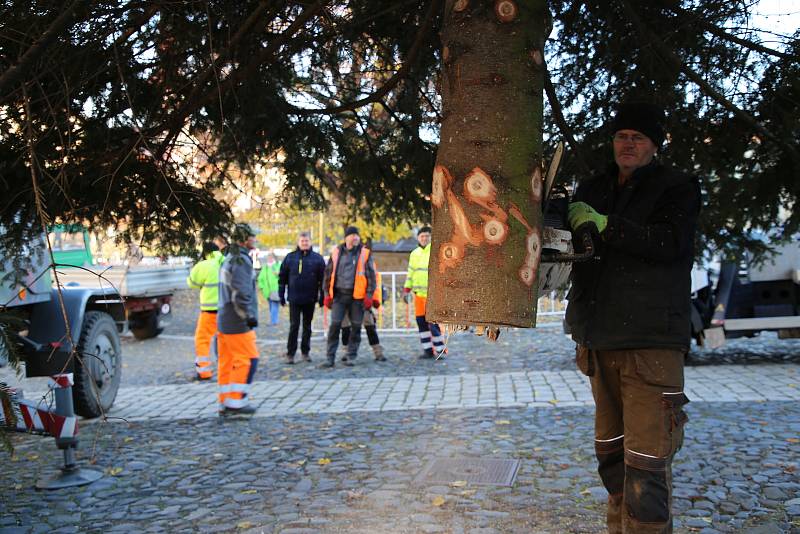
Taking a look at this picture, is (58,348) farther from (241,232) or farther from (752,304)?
(752,304)

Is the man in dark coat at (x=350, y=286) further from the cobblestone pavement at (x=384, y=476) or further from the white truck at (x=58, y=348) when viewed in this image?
the cobblestone pavement at (x=384, y=476)

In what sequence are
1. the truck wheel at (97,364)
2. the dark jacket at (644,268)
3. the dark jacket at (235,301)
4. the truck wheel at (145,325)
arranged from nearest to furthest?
the dark jacket at (644,268)
the dark jacket at (235,301)
the truck wheel at (97,364)
the truck wheel at (145,325)

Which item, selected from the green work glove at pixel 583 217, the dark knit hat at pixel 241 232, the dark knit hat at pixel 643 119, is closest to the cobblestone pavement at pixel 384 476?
the dark knit hat at pixel 241 232

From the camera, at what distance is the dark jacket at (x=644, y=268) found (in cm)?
336

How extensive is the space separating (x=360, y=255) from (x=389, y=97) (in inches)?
265

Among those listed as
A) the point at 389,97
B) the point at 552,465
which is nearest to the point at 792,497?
the point at 552,465

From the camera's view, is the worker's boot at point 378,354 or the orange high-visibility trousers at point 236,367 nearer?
the orange high-visibility trousers at point 236,367

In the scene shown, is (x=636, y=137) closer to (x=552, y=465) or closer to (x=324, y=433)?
(x=552, y=465)

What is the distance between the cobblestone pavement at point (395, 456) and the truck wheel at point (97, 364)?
1.14 ft

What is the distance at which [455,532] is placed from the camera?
4574 millimetres

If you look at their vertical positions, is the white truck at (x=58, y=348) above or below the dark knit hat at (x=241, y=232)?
below

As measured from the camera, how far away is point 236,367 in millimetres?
8219

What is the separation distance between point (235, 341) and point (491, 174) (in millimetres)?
5957

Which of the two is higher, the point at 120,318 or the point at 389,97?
the point at 389,97
